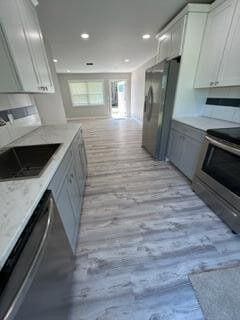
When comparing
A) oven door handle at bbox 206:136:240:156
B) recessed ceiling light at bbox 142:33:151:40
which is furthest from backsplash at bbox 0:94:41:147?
recessed ceiling light at bbox 142:33:151:40

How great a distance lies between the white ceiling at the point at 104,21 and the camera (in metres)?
2.09

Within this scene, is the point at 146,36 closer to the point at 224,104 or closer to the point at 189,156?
the point at 224,104

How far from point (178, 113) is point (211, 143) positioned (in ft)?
3.97

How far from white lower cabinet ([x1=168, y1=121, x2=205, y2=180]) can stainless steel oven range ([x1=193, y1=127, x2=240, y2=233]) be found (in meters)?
0.22

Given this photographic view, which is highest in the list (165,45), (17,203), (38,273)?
(165,45)

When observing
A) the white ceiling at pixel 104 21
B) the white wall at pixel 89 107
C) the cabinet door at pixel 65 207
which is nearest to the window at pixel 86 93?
the white wall at pixel 89 107

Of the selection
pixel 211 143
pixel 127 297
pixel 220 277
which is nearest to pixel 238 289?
pixel 220 277

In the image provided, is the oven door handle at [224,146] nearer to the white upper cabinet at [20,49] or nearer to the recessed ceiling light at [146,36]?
the white upper cabinet at [20,49]

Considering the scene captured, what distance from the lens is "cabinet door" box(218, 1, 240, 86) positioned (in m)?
1.85

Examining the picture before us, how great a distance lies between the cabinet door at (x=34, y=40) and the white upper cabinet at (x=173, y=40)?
207 cm

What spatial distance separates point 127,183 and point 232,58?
2206mm

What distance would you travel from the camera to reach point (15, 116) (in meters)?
1.90

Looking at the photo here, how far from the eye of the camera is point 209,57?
7.52 feet

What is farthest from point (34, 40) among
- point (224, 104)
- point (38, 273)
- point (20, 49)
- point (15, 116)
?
point (224, 104)
